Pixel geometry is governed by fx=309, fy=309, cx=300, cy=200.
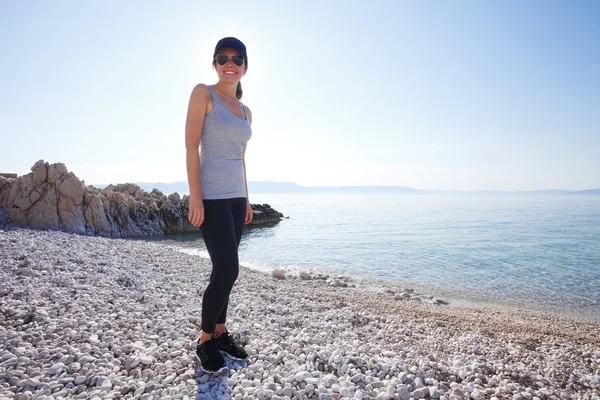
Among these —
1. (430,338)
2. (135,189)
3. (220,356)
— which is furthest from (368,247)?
(135,189)

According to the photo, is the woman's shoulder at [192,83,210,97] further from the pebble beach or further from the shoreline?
the shoreline

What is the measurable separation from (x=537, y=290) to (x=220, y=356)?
44.6 feet

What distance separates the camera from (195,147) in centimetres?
308

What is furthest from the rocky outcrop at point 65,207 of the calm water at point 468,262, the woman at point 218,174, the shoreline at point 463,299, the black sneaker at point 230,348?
the woman at point 218,174

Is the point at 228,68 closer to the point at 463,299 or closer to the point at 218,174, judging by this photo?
the point at 218,174

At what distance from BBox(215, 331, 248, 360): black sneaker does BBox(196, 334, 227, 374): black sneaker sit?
0.28 meters

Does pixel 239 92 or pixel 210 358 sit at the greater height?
pixel 239 92

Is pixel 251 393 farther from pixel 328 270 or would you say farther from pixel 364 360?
pixel 328 270

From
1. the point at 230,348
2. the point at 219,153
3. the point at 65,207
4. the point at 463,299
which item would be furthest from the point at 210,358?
the point at 65,207

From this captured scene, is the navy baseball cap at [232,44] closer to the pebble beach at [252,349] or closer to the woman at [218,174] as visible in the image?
the woman at [218,174]

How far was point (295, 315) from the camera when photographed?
6.02 m

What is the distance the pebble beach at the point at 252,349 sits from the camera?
3.03m

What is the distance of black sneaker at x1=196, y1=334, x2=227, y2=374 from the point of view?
10.6ft

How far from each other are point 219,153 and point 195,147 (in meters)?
0.26
